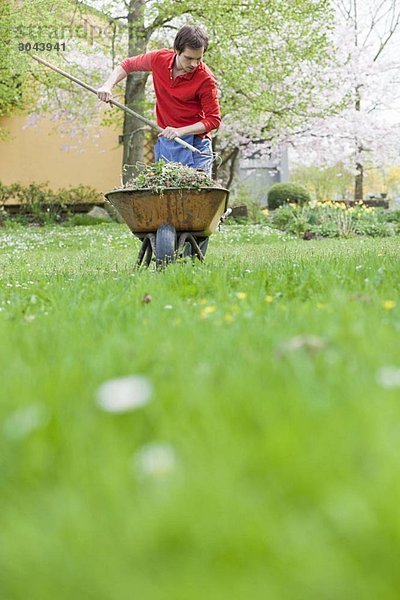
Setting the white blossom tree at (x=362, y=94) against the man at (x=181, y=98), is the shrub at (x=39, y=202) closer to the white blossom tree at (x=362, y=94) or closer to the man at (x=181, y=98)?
the white blossom tree at (x=362, y=94)

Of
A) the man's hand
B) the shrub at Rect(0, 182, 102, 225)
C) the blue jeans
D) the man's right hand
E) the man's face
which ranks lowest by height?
the shrub at Rect(0, 182, 102, 225)

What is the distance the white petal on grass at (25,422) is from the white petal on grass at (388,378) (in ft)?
2.11

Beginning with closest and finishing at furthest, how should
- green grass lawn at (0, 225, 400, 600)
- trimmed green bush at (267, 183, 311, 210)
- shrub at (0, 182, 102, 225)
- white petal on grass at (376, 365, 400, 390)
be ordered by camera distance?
green grass lawn at (0, 225, 400, 600), white petal on grass at (376, 365, 400, 390), shrub at (0, 182, 102, 225), trimmed green bush at (267, 183, 311, 210)

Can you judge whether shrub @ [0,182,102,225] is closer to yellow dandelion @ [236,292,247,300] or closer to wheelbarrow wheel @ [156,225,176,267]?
wheelbarrow wheel @ [156,225,176,267]

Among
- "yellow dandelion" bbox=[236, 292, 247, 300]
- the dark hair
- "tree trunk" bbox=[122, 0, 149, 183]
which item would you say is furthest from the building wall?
"yellow dandelion" bbox=[236, 292, 247, 300]

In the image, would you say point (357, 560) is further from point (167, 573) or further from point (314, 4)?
point (314, 4)

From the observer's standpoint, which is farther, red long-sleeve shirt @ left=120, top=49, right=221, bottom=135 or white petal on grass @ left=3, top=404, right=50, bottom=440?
red long-sleeve shirt @ left=120, top=49, right=221, bottom=135

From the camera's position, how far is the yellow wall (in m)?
20.9

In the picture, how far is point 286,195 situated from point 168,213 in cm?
1588

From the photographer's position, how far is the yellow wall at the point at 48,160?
2092 centimetres

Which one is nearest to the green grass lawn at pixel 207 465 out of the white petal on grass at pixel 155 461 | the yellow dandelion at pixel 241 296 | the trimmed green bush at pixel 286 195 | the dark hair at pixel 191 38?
the white petal on grass at pixel 155 461

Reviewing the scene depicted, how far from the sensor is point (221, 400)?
1396 millimetres

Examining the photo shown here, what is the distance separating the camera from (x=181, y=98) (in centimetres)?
574

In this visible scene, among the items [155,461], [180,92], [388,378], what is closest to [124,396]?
[155,461]
